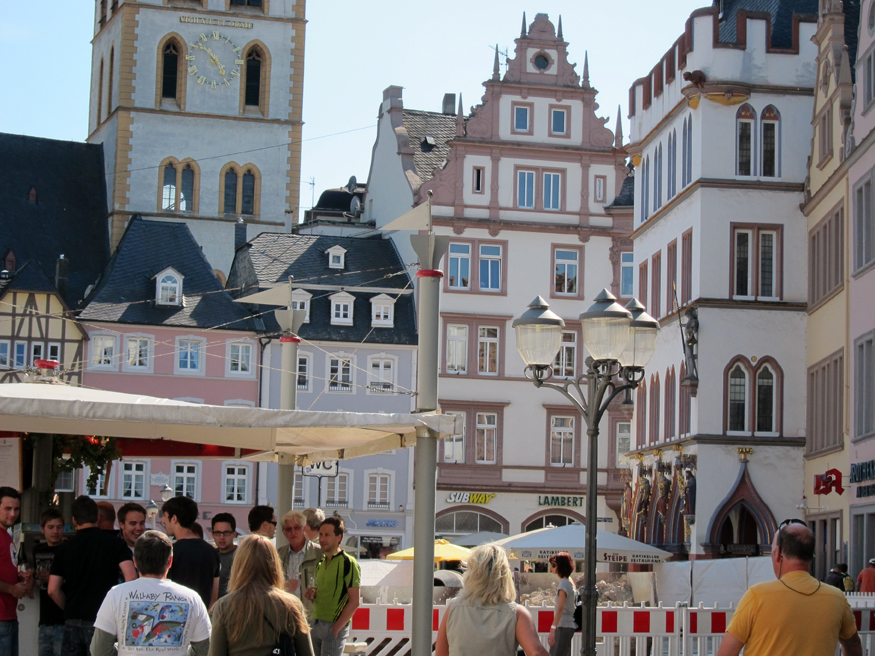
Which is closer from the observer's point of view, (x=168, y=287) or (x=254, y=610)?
(x=254, y=610)

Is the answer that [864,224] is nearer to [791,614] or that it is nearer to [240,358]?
[791,614]

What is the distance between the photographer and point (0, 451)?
468 inches

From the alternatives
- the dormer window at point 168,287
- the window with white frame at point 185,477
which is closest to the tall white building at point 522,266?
the window with white frame at point 185,477

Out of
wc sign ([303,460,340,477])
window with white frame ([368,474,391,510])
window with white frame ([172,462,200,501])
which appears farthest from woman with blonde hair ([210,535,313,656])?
window with white frame ([368,474,391,510])

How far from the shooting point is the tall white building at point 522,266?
147 feet

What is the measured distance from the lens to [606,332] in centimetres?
1370

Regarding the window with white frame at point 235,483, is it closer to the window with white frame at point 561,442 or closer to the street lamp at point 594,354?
the window with white frame at point 561,442

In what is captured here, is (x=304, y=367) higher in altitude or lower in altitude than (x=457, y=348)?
lower

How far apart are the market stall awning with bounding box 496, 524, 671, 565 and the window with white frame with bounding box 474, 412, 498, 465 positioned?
2114 centimetres

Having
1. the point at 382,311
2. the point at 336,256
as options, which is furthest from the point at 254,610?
the point at 336,256

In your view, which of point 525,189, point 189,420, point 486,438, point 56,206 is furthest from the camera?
point 56,206

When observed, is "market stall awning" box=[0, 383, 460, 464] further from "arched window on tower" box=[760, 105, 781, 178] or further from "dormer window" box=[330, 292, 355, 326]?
"dormer window" box=[330, 292, 355, 326]

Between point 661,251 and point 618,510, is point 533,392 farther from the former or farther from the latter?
point 661,251

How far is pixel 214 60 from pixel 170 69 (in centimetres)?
173
